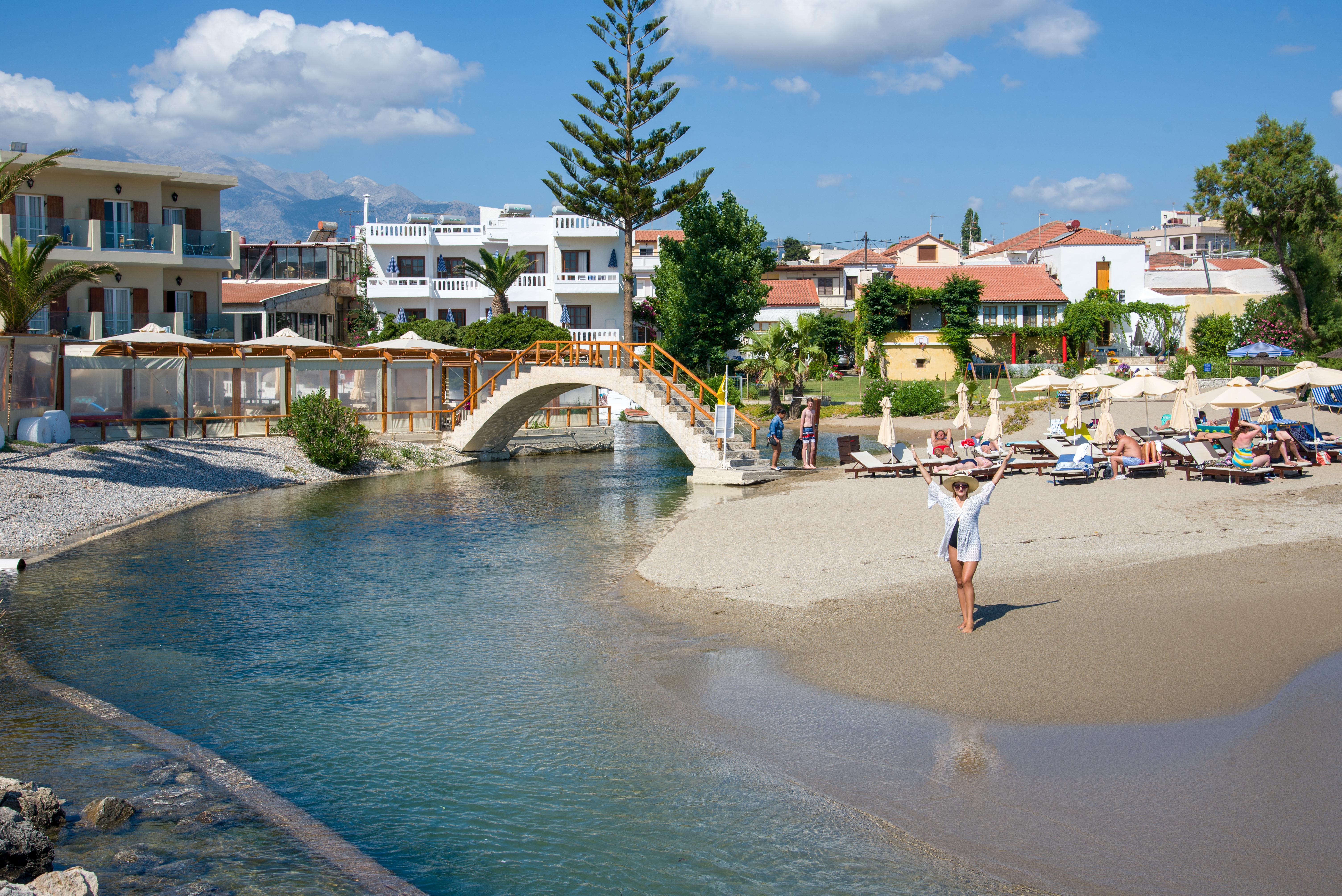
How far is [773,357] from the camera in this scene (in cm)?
3981

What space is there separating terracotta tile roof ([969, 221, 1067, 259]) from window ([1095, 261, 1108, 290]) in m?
14.5

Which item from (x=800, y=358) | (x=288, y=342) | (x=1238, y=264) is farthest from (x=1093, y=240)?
(x=288, y=342)

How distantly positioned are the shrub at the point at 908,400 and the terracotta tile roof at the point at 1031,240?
38.8 meters

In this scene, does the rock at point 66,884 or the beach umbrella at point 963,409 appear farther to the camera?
the beach umbrella at point 963,409

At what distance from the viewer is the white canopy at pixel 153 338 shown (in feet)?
85.0

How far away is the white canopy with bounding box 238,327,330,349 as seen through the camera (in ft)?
93.2

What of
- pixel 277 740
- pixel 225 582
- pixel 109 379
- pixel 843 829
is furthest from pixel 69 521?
pixel 843 829

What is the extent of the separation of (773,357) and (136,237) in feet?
76.1

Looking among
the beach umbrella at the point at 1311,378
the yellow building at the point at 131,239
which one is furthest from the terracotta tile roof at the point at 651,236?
the beach umbrella at the point at 1311,378

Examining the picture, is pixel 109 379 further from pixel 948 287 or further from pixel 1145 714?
pixel 948 287

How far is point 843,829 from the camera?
6.35m

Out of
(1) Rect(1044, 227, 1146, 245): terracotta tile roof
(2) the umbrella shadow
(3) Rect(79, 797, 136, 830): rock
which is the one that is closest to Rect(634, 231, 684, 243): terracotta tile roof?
(1) Rect(1044, 227, 1146, 245): terracotta tile roof

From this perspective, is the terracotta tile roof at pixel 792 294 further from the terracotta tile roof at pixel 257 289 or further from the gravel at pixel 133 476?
the gravel at pixel 133 476

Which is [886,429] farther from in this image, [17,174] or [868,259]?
[868,259]
